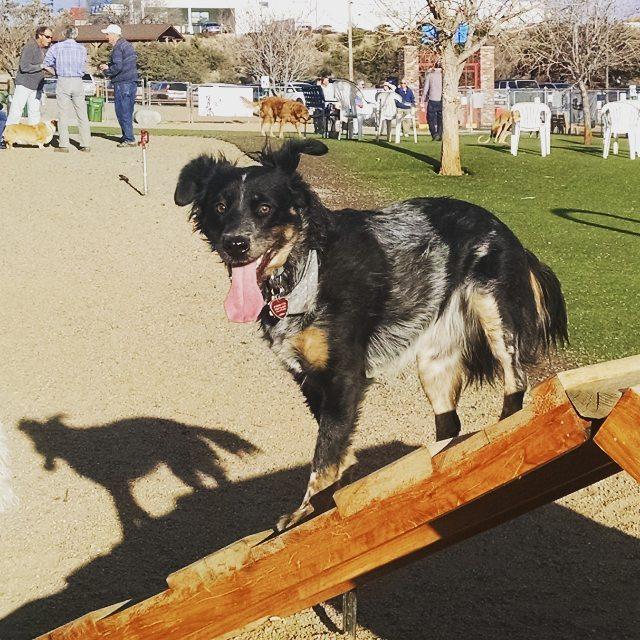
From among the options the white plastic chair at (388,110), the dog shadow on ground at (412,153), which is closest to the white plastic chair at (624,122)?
the dog shadow on ground at (412,153)

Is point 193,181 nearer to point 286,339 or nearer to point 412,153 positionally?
point 286,339

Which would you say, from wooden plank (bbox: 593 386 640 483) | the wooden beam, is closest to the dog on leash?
the wooden beam

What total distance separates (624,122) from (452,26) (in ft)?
31.6

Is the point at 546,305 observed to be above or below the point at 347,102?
below

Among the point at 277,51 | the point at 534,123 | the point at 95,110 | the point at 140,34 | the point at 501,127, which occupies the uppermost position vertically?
the point at 140,34

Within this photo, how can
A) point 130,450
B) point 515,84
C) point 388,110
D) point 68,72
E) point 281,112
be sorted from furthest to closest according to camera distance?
point 515,84 → point 388,110 → point 281,112 → point 68,72 → point 130,450

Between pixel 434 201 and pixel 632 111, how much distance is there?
25.9 m

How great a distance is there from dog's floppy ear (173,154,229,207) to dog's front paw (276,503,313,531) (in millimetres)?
1643

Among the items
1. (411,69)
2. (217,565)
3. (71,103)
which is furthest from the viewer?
(411,69)

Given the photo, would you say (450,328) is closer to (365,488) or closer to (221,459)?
(221,459)

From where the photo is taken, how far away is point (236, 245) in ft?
16.7


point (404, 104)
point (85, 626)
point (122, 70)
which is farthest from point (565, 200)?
point (85, 626)

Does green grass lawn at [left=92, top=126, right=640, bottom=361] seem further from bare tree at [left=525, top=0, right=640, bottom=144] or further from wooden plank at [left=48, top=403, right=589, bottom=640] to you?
bare tree at [left=525, top=0, right=640, bottom=144]

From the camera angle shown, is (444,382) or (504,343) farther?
(444,382)
